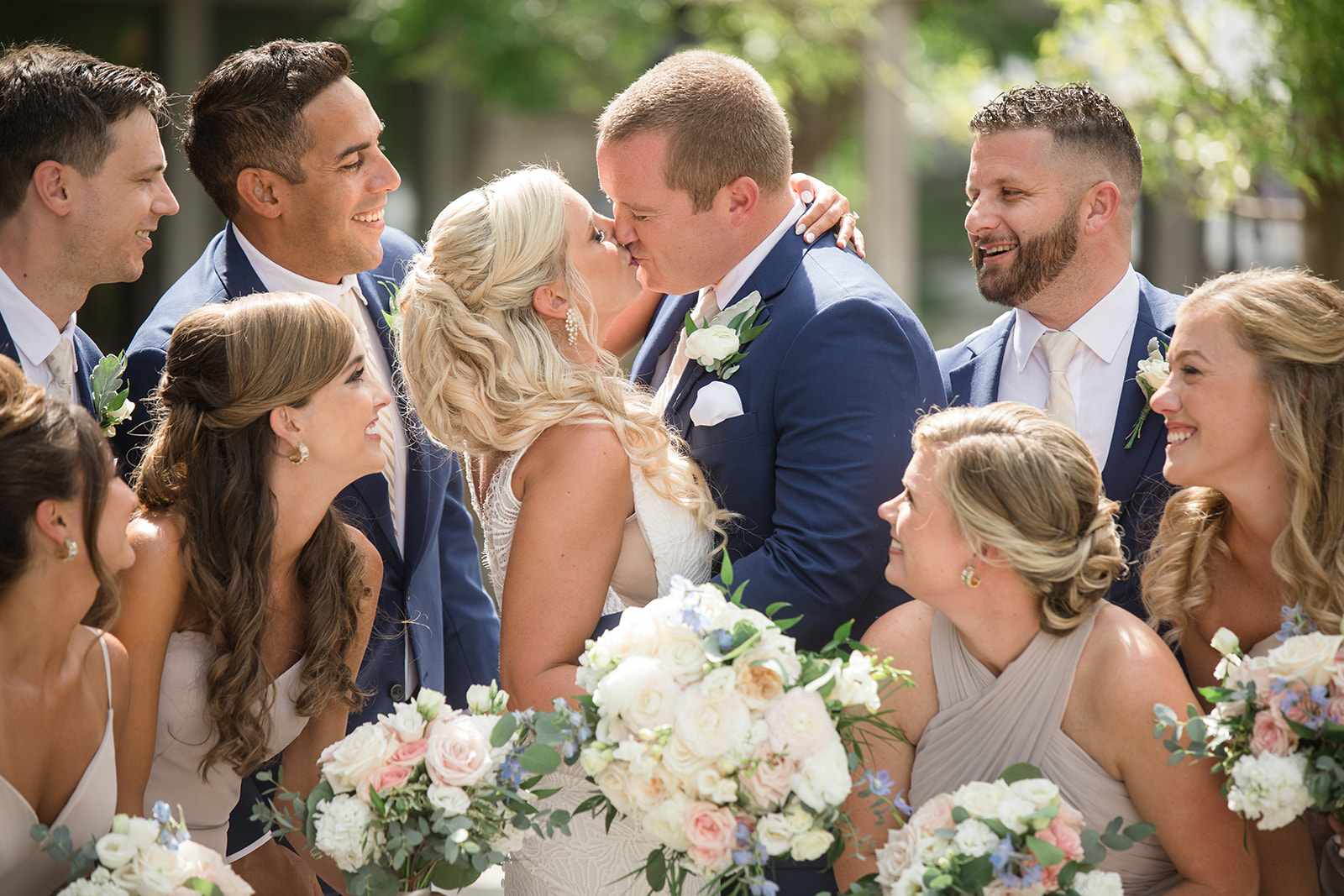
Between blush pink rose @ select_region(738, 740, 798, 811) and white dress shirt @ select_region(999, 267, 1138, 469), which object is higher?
white dress shirt @ select_region(999, 267, 1138, 469)

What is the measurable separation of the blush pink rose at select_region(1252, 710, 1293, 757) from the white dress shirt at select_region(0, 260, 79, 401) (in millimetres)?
3024

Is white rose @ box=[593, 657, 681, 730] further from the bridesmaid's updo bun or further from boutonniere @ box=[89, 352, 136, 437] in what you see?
boutonniere @ box=[89, 352, 136, 437]

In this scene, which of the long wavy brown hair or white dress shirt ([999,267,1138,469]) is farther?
white dress shirt ([999,267,1138,469])

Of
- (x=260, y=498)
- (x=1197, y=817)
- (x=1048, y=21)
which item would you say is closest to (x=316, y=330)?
(x=260, y=498)

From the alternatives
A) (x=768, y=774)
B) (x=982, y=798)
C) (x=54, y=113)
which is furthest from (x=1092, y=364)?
(x=54, y=113)

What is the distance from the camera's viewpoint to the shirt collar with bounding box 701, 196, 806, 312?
3.49 m

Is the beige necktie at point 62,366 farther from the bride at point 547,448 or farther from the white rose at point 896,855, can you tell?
the white rose at point 896,855

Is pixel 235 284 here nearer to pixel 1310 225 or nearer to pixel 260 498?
pixel 260 498

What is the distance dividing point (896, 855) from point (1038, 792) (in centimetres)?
31

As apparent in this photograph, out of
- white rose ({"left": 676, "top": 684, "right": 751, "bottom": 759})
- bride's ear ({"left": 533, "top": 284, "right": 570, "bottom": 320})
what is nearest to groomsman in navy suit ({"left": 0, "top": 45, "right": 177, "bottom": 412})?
bride's ear ({"left": 533, "top": 284, "right": 570, "bottom": 320})

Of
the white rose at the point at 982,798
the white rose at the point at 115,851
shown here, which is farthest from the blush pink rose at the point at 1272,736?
the white rose at the point at 115,851

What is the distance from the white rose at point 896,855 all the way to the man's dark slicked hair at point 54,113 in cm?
278

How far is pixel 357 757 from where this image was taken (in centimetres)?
259

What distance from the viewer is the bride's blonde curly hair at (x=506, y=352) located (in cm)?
320
